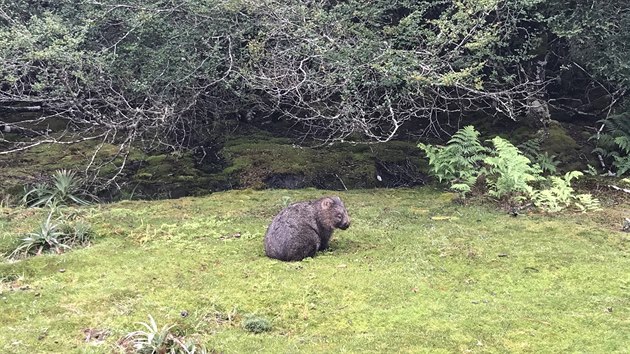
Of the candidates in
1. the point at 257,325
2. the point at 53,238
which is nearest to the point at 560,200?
the point at 257,325

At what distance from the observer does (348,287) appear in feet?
→ 19.0

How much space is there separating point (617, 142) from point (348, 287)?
7.49 meters

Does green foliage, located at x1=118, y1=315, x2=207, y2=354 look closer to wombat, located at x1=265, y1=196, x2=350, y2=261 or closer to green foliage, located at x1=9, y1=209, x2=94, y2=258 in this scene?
wombat, located at x1=265, y1=196, x2=350, y2=261

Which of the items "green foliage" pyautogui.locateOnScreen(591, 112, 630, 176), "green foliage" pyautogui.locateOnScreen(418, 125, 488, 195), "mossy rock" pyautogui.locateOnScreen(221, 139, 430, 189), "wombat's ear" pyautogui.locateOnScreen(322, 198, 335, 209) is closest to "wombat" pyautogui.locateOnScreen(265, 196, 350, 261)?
"wombat's ear" pyautogui.locateOnScreen(322, 198, 335, 209)

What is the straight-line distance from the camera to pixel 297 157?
462 inches

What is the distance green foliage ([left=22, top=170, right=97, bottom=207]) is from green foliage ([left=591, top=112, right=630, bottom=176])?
370 inches

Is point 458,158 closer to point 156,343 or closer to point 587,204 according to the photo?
point 587,204

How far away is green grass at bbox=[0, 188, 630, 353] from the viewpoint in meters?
4.79

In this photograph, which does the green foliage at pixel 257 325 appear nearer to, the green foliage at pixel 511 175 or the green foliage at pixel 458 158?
the green foliage at pixel 511 175

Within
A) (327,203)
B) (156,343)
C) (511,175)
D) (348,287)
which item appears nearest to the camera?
(156,343)

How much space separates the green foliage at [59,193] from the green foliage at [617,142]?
9.41 meters

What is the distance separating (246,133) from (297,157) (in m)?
1.75

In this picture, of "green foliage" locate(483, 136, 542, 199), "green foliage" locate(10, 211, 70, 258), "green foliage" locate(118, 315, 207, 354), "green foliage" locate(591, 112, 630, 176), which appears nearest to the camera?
"green foliage" locate(118, 315, 207, 354)

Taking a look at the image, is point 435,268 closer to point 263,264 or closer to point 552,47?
point 263,264
